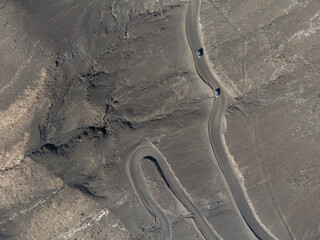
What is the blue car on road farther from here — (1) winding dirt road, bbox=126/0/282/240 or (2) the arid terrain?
(2) the arid terrain

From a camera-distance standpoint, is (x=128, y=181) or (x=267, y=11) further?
(x=128, y=181)

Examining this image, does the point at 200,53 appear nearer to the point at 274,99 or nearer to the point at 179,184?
the point at 274,99

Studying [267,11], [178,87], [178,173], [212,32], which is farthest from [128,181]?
[267,11]

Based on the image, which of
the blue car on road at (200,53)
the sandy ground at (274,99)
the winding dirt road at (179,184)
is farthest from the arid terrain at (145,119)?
the blue car on road at (200,53)

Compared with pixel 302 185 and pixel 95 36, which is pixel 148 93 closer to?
pixel 95 36

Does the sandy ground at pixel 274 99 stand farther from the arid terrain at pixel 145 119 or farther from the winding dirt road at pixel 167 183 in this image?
the winding dirt road at pixel 167 183

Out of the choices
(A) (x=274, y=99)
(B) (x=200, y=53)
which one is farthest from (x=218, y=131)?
(B) (x=200, y=53)

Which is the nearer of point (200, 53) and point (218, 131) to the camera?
point (200, 53)

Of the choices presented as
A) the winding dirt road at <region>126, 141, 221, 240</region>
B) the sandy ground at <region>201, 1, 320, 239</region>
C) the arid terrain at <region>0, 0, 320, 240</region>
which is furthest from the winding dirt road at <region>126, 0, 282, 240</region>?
the sandy ground at <region>201, 1, 320, 239</region>

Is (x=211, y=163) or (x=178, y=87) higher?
(x=178, y=87)
